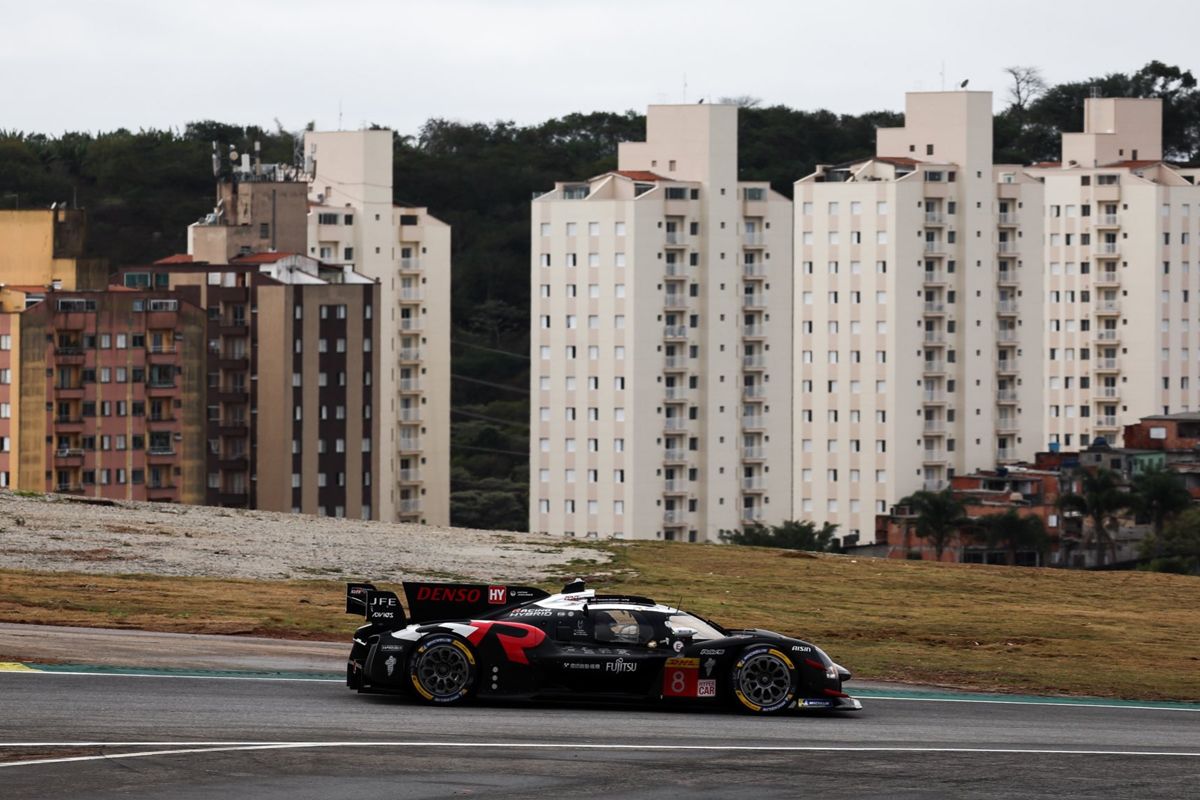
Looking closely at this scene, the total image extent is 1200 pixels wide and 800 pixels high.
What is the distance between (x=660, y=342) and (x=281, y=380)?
1211 inches

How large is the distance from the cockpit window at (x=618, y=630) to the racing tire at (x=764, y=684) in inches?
56.9

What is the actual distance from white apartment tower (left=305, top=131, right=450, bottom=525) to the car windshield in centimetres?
14760

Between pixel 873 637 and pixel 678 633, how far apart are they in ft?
54.5

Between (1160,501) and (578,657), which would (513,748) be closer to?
(578,657)

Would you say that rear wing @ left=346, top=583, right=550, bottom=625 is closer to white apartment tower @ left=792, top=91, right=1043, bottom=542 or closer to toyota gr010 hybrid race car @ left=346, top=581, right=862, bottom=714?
toyota gr010 hybrid race car @ left=346, top=581, right=862, bottom=714

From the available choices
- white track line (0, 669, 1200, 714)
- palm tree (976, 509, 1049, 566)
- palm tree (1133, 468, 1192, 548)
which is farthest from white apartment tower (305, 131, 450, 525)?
white track line (0, 669, 1200, 714)

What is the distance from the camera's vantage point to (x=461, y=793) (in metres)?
27.2

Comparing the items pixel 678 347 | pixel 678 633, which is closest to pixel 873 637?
pixel 678 633

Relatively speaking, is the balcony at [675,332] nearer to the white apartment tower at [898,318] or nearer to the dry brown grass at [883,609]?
the white apartment tower at [898,318]

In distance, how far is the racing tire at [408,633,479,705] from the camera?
34.2 metres

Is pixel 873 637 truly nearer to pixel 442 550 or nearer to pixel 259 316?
pixel 442 550

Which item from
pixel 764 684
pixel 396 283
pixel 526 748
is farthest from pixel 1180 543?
pixel 526 748

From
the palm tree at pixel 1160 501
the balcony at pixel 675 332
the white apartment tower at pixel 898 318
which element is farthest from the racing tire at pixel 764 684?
the white apartment tower at pixel 898 318

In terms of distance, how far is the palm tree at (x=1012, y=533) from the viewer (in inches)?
5974
